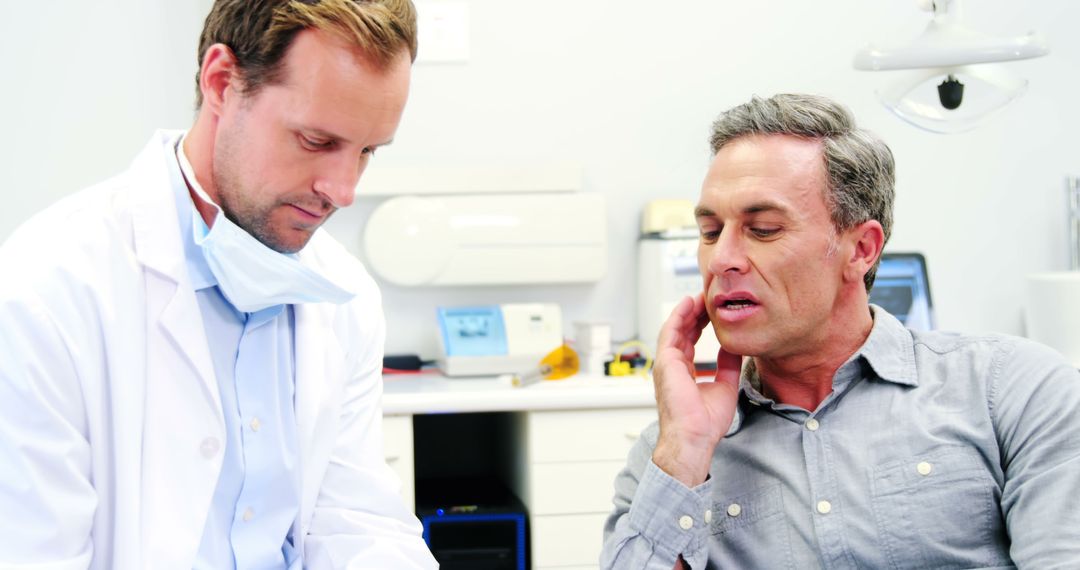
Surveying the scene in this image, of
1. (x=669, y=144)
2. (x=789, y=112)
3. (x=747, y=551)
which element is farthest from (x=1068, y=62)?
(x=747, y=551)

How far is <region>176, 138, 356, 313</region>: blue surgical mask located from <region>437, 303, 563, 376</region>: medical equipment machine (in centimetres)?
146

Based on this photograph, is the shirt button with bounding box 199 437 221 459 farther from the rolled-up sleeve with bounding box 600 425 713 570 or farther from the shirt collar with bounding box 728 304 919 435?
the shirt collar with bounding box 728 304 919 435

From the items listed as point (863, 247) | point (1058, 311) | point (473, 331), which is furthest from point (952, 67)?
point (473, 331)

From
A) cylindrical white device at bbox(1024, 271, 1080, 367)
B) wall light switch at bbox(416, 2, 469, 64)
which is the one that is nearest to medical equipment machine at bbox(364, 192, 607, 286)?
wall light switch at bbox(416, 2, 469, 64)

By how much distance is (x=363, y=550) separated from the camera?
1.33 m

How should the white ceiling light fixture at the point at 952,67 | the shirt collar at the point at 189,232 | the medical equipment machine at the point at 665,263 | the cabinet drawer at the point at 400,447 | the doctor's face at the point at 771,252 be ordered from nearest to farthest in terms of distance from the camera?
the shirt collar at the point at 189,232 → the doctor's face at the point at 771,252 → the white ceiling light fixture at the point at 952,67 → the cabinet drawer at the point at 400,447 → the medical equipment machine at the point at 665,263

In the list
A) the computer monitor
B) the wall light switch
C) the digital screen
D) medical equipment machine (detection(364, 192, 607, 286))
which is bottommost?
the digital screen

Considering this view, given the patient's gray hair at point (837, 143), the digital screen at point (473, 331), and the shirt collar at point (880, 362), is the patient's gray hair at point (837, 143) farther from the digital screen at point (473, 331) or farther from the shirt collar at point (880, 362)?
the digital screen at point (473, 331)

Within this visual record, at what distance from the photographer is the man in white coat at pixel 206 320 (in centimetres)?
107

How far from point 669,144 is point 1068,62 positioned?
1.19 meters

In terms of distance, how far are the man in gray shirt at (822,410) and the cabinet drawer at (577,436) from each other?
0.91 meters

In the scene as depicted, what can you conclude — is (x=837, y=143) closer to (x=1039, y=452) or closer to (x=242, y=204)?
(x=1039, y=452)

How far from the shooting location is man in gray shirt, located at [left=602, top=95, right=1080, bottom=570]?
4.22ft

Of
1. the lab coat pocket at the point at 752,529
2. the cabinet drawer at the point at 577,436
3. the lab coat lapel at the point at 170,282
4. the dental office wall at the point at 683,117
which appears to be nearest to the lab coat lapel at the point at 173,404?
the lab coat lapel at the point at 170,282
